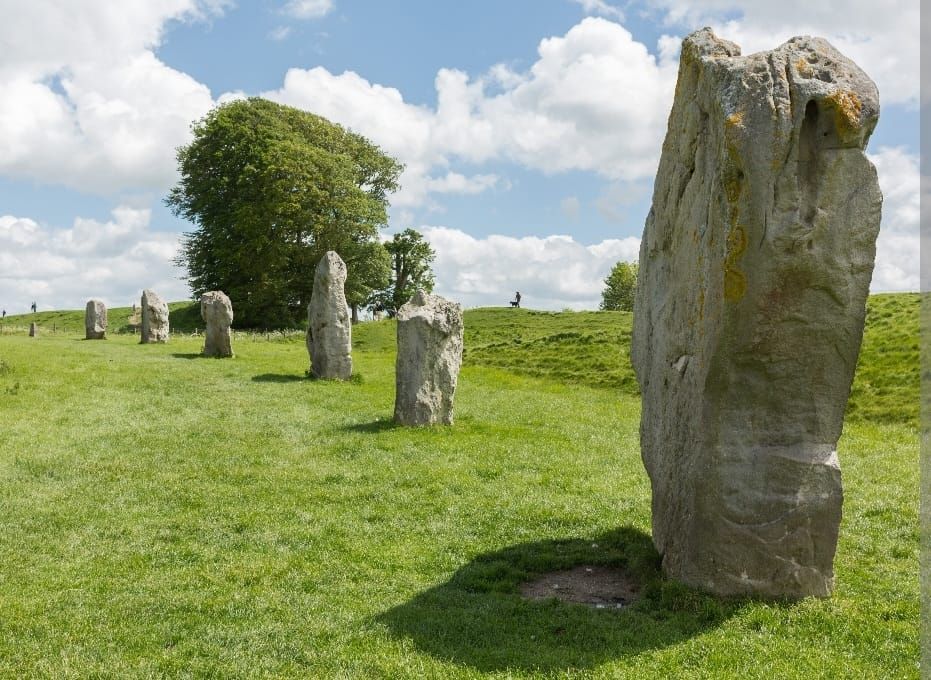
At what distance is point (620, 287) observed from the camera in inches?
3856

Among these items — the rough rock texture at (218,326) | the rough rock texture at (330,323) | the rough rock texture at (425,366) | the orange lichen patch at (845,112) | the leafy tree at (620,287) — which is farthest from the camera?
the leafy tree at (620,287)

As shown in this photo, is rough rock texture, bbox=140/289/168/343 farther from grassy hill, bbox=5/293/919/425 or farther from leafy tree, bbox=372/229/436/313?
leafy tree, bbox=372/229/436/313

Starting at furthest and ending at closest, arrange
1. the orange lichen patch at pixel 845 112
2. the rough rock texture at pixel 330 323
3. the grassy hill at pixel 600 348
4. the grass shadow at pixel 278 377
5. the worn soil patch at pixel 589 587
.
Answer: the grass shadow at pixel 278 377 < the rough rock texture at pixel 330 323 < the grassy hill at pixel 600 348 < the worn soil patch at pixel 589 587 < the orange lichen patch at pixel 845 112

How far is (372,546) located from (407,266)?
60.4 meters

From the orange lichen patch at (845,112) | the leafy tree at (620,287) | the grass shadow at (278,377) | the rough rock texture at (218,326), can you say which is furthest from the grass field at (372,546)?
the leafy tree at (620,287)

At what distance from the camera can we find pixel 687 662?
293 inches

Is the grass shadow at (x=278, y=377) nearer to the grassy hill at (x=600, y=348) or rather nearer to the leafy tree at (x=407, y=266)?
the grassy hill at (x=600, y=348)

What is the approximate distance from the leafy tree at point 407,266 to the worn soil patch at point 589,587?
195 feet

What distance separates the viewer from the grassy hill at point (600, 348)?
2381 cm

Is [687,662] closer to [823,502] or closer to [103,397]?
[823,502]

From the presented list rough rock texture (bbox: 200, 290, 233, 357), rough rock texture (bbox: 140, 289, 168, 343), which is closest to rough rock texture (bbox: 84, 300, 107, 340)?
rough rock texture (bbox: 140, 289, 168, 343)

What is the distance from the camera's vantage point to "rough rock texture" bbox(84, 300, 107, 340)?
140ft

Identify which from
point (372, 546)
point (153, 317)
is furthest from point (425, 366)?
point (153, 317)

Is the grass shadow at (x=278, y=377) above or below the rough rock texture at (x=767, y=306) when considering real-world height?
below
